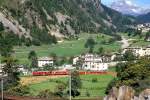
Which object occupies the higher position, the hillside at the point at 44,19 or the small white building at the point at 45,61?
the hillside at the point at 44,19

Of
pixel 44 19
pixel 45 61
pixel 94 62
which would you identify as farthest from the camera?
pixel 44 19

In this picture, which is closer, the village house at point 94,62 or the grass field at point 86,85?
the grass field at point 86,85

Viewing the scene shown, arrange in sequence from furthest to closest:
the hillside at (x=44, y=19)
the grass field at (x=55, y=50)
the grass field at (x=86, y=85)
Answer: the hillside at (x=44, y=19), the grass field at (x=55, y=50), the grass field at (x=86, y=85)

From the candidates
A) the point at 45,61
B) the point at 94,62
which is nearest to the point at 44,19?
the point at 45,61

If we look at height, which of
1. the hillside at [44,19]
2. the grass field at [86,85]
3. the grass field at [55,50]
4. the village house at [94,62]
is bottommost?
the grass field at [86,85]

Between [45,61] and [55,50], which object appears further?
[55,50]

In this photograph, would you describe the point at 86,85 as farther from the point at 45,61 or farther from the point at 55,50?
the point at 55,50

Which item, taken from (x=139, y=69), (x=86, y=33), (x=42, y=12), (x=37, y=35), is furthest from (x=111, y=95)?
(x=86, y=33)

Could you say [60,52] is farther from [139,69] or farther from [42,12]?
[139,69]

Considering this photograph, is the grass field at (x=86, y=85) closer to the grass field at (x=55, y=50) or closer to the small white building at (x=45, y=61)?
the small white building at (x=45, y=61)

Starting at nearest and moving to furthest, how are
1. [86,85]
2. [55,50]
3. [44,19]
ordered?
[86,85], [55,50], [44,19]

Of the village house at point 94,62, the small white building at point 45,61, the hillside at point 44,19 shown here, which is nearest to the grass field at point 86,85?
the village house at point 94,62

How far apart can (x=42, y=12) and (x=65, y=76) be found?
234ft

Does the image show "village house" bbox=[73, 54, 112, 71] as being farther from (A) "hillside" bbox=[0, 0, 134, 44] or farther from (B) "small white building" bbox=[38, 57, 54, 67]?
(A) "hillside" bbox=[0, 0, 134, 44]
